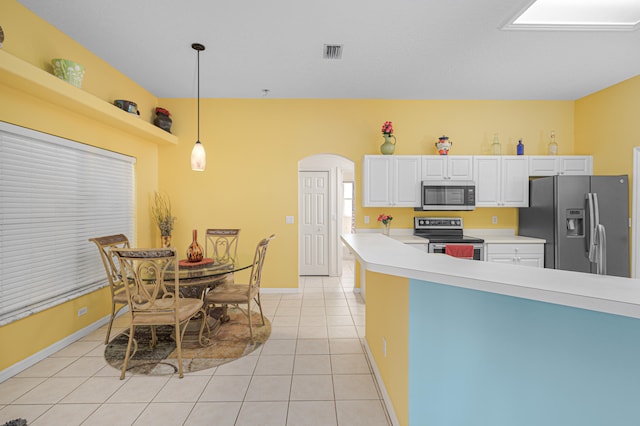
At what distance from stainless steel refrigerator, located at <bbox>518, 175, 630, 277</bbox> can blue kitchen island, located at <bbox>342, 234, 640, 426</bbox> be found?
318 cm

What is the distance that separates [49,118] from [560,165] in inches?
239

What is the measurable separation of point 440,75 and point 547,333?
11.3 feet

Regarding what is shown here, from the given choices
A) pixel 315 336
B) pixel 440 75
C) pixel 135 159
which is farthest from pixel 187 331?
pixel 440 75

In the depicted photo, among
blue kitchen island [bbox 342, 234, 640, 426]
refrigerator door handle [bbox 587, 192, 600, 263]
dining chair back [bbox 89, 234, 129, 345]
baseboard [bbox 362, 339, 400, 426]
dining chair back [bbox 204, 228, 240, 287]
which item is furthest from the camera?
refrigerator door handle [bbox 587, 192, 600, 263]

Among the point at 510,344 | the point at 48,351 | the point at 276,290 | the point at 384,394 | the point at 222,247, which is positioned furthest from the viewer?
the point at 276,290

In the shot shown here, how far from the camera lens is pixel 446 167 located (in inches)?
172

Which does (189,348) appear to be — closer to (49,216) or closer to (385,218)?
(49,216)

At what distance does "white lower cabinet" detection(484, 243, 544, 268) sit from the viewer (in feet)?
13.2

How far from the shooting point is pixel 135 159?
4043 mm

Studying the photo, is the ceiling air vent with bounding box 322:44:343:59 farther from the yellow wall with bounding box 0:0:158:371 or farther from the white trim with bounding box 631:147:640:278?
the white trim with bounding box 631:147:640:278

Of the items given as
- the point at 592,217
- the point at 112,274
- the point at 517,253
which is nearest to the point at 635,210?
the point at 592,217

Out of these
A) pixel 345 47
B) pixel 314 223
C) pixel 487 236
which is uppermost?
pixel 345 47

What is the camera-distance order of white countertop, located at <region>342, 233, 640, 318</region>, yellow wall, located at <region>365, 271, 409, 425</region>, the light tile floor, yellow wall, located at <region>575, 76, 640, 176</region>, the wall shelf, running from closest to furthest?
1. white countertop, located at <region>342, 233, 640, 318</region>
2. yellow wall, located at <region>365, 271, 409, 425</region>
3. the light tile floor
4. the wall shelf
5. yellow wall, located at <region>575, 76, 640, 176</region>

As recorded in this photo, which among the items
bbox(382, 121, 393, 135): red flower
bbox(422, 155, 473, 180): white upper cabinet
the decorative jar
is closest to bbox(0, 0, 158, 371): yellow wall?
bbox(382, 121, 393, 135): red flower
